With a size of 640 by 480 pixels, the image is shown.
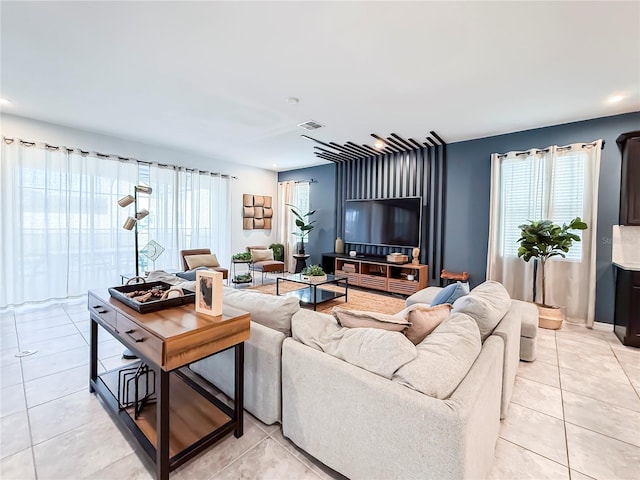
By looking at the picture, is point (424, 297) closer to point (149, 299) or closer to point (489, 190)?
point (489, 190)

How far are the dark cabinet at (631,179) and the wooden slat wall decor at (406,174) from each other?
2.06m

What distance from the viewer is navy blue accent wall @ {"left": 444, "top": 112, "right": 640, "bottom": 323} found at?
3428mm

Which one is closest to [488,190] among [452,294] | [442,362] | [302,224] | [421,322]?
[452,294]

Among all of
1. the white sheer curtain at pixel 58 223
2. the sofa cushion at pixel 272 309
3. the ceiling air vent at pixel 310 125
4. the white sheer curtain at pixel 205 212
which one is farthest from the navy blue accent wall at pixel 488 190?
the white sheer curtain at pixel 58 223

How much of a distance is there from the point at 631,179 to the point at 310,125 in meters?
3.77

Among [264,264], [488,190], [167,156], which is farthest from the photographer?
[264,264]

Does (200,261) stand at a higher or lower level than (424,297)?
higher

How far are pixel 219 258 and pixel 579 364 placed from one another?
585 centimetres

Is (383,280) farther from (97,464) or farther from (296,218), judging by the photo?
(97,464)

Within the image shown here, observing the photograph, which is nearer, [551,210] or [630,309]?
[630,309]

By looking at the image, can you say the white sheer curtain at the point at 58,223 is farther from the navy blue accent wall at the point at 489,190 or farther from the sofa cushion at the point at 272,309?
the navy blue accent wall at the point at 489,190

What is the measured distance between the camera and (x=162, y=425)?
1.27 m

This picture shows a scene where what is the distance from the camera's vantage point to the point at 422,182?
4957 mm

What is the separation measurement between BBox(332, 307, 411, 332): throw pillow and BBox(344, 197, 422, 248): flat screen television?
3658 millimetres
